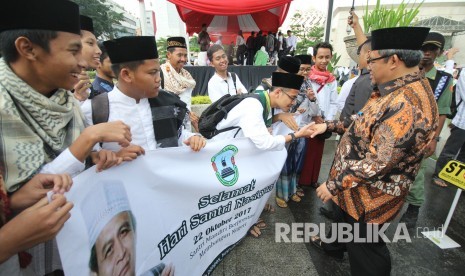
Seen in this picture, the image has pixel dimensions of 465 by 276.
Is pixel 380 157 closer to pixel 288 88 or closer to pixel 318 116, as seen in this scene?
pixel 288 88

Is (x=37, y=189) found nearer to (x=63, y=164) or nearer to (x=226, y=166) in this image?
(x=63, y=164)

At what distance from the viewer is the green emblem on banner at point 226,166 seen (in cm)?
184

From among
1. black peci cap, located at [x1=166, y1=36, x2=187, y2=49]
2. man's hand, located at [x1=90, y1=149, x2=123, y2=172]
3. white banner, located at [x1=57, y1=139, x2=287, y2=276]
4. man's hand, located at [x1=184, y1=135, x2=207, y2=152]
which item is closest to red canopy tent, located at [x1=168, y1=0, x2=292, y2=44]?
black peci cap, located at [x1=166, y1=36, x2=187, y2=49]

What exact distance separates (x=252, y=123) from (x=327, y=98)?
1954mm

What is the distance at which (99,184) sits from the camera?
121cm

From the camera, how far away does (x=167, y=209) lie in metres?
1.55

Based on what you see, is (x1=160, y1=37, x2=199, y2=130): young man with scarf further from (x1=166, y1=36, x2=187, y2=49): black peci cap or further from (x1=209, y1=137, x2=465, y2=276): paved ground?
(x1=209, y1=137, x2=465, y2=276): paved ground

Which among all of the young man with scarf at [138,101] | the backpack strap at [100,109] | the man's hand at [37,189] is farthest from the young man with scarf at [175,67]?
the man's hand at [37,189]

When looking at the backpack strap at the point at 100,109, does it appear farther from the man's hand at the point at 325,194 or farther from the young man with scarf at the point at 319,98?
the young man with scarf at the point at 319,98

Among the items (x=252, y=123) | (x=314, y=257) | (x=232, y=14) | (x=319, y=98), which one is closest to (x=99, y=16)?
(x=232, y=14)

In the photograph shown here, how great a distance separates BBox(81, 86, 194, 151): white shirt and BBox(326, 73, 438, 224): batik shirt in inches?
51.7

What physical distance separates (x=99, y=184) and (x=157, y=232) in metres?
0.48

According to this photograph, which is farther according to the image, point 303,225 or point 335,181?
point 303,225

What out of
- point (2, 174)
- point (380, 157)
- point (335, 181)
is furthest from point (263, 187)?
point (2, 174)
